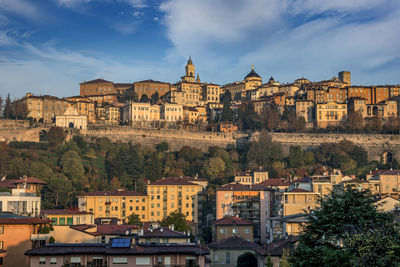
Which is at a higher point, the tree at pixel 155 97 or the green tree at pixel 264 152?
the tree at pixel 155 97

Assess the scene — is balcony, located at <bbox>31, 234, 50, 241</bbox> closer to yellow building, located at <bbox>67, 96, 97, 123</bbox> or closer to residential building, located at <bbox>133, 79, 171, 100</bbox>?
yellow building, located at <bbox>67, 96, 97, 123</bbox>

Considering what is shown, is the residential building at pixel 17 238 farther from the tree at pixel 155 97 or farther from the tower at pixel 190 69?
the tower at pixel 190 69

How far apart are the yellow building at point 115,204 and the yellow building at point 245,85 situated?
81.2 meters

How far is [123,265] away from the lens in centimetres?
2694

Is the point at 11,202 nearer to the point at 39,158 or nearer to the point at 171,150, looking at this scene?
the point at 39,158

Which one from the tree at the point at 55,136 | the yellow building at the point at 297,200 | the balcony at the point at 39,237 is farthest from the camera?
the tree at the point at 55,136

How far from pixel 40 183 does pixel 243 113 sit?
5623cm

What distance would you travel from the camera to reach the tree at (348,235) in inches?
859

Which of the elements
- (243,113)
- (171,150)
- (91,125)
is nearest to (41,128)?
(91,125)

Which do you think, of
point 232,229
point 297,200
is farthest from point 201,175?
point 297,200

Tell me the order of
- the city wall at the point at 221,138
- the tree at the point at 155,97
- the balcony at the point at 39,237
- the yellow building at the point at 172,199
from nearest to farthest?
the balcony at the point at 39,237
the yellow building at the point at 172,199
the city wall at the point at 221,138
the tree at the point at 155,97

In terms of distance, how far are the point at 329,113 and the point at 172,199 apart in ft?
179

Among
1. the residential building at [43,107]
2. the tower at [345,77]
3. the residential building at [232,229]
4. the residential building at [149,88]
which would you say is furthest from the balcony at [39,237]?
the tower at [345,77]

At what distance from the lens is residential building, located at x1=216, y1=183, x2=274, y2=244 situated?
2461 inches
